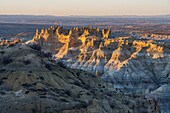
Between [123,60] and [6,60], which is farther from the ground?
[6,60]

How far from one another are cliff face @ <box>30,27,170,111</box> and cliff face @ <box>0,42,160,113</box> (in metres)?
26.6

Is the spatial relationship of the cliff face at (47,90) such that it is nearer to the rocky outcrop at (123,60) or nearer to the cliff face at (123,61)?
the cliff face at (123,61)

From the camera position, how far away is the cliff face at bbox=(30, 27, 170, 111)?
6925cm

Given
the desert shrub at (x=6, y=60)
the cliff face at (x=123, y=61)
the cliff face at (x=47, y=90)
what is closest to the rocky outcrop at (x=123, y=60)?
the cliff face at (x=123, y=61)

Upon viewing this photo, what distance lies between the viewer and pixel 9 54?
134 feet

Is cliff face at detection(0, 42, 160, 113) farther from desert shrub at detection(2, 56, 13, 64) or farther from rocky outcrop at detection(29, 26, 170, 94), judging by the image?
rocky outcrop at detection(29, 26, 170, 94)

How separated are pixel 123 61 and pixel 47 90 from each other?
1910 inches

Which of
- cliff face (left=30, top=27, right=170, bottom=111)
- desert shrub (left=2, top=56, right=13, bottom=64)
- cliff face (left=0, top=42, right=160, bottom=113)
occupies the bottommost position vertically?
cliff face (left=30, top=27, right=170, bottom=111)

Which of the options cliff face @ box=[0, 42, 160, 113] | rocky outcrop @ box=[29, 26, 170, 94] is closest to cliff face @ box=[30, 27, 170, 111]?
rocky outcrop @ box=[29, 26, 170, 94]

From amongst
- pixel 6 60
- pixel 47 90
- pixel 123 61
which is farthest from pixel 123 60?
pixel 47 90

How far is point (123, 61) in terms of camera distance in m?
76.3

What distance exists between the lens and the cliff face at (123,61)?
6925 cm

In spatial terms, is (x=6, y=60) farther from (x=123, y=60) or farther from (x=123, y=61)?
(x=123, y=60)

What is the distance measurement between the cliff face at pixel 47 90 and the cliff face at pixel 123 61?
2662 centimetres
